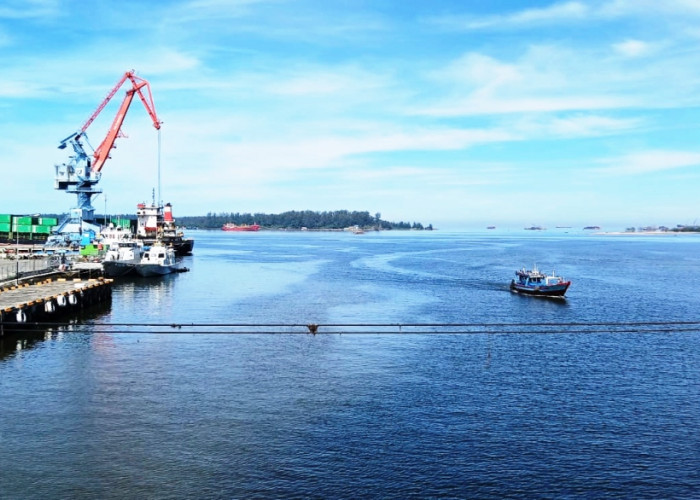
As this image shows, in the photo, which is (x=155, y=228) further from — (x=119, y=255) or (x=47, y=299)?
(x=47, y=299)

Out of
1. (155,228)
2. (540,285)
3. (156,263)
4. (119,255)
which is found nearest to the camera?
(540,285)

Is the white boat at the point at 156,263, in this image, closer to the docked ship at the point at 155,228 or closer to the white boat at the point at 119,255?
the white boat at the point at 119,255

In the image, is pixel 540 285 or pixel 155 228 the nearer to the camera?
pixel 540 285

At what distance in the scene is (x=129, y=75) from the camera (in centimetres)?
10488

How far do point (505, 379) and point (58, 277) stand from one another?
5098cm

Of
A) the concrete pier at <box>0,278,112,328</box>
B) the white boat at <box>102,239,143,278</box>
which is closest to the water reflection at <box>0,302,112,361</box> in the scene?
the concrete pier at <box>0,278,112,328</box>

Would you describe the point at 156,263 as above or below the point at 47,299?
above

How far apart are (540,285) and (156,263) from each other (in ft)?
164

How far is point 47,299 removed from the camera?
150ft

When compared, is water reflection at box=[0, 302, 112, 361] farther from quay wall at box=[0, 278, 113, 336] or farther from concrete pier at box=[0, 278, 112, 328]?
concrete pier at box=[0, 278, 112, 328]

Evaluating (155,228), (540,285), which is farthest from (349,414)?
(155,228)

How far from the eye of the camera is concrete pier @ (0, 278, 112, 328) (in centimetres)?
4084

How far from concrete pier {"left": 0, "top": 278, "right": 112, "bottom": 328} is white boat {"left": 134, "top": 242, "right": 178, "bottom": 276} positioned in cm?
2005

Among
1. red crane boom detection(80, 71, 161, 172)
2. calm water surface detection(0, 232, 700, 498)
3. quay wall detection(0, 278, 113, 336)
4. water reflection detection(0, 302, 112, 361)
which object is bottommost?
calm water surface detection(0, 232, 700, 498)
